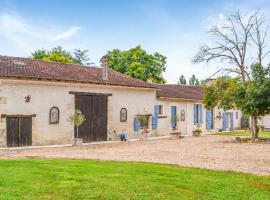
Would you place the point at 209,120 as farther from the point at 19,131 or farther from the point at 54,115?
the point at 19,131

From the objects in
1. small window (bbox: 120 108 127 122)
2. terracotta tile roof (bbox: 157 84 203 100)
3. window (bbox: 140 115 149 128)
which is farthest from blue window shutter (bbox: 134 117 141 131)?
terracotta tile roof (bbox: 157 84 203 100)

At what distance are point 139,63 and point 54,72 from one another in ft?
79.4

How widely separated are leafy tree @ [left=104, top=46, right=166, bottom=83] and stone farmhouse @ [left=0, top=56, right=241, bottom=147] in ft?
44.4

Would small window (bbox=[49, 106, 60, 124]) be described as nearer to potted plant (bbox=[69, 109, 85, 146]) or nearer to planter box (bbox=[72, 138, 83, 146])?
potted plant (bbox=[69, 109, 85, 146])

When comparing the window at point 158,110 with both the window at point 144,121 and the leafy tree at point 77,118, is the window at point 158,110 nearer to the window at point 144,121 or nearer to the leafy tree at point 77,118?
the window at point 144,121

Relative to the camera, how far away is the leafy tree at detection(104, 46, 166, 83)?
4853 centimetres

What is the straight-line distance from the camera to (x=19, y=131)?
22.4 m

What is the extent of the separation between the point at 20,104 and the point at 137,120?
9.72 metres

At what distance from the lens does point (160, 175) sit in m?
11.2

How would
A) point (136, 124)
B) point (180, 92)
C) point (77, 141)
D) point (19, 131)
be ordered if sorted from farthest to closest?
1. point (180, 92)
2. point (136, 124)
3. point (77, 141)
4. point (19, 131)

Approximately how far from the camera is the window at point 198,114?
3709cm

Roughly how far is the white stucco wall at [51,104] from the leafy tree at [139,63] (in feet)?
63.6

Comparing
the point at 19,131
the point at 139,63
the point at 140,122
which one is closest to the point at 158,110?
the point at 140,122

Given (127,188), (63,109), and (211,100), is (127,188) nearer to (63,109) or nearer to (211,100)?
(63,109)
